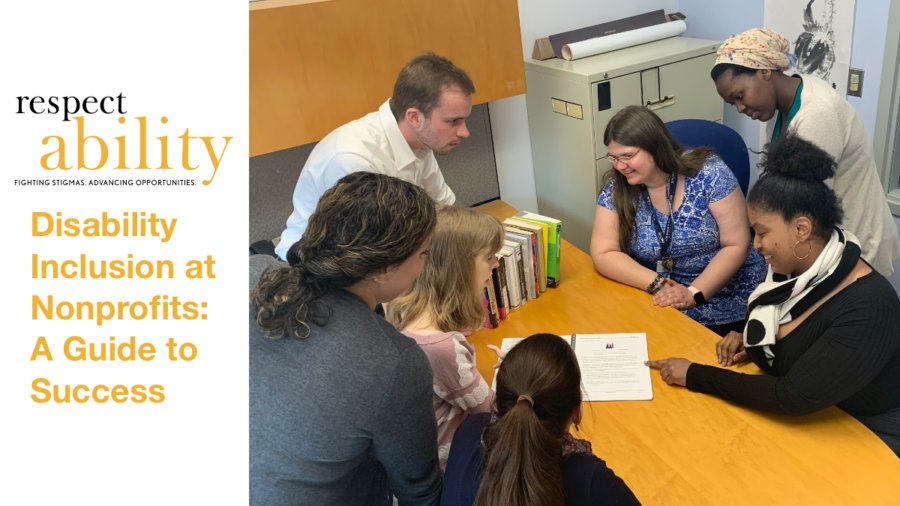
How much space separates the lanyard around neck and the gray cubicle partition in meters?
0.91

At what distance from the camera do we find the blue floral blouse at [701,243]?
7.16 feet

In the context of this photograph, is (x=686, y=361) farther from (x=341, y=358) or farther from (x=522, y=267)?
(x=341, y=358)

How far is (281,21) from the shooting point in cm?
208

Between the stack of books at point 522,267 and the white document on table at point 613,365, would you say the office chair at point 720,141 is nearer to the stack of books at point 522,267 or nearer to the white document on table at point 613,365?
the stack of books at point 522,267

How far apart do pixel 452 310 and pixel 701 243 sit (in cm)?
99

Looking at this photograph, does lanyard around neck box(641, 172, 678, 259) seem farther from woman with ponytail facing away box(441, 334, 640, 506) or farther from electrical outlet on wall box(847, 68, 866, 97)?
woman with ponytail facing away box(441, 334, 640, 506)

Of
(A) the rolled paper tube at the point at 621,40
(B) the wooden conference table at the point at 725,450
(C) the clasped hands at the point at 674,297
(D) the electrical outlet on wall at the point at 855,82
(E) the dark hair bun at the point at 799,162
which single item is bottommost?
(B) the wooden conference table at the point at 725,450

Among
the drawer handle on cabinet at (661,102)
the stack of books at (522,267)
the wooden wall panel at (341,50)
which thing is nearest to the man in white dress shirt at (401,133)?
the wooden wall panel at (341,50)

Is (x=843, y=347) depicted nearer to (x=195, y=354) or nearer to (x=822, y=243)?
(x=822, y=243)

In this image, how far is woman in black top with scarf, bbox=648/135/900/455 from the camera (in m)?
1.48

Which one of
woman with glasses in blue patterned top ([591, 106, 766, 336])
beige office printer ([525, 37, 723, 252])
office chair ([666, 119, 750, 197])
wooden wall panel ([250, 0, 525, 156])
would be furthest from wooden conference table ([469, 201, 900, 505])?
beige office printer ([525, 37, 723, 252])

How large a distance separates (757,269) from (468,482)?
57.9 inches

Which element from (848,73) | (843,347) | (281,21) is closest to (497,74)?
(281,21)

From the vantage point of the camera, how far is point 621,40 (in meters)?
2.86
